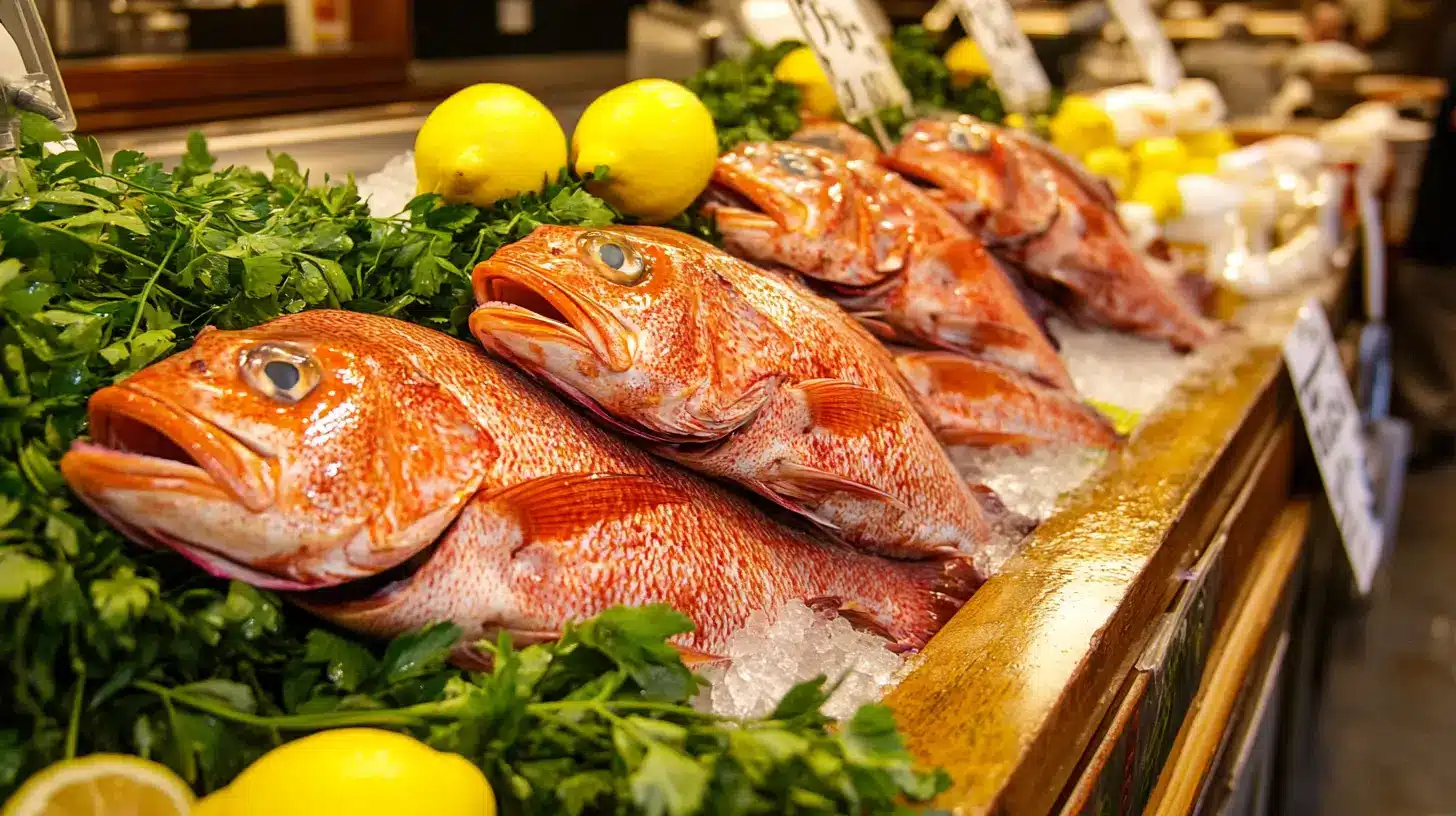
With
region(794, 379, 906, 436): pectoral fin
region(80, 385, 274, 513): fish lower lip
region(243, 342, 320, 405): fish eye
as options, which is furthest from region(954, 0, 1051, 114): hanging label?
region(80, 385, 274, 513): fish lower lip

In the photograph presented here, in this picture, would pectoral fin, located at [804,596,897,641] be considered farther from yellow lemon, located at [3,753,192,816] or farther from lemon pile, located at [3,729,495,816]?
yellow lemon, located at [3,753,192,816]

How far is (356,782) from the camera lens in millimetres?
1002

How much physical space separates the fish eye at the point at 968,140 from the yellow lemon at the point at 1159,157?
1.57m

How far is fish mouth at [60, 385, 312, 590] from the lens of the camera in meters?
1.06

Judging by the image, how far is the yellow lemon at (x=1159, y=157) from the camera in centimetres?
391

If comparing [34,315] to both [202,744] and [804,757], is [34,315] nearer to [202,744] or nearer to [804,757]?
[202,744]

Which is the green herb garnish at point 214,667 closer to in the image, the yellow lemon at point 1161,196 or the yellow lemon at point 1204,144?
the yellow lemon at point 1161,196

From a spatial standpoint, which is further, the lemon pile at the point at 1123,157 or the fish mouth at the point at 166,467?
the lemon pile at the point at 1123,157

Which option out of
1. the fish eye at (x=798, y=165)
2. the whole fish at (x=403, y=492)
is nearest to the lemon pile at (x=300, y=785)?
the whole fish at (x=403, y=492)

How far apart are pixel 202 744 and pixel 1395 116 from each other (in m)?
6.22

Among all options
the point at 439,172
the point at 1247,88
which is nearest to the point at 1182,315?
the point at 439,172

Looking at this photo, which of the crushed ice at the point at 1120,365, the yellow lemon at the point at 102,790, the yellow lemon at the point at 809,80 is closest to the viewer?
the yellow lemon at the point at 102,790

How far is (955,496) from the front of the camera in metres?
1.77

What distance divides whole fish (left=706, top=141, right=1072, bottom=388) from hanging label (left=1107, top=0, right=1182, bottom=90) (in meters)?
2.42
